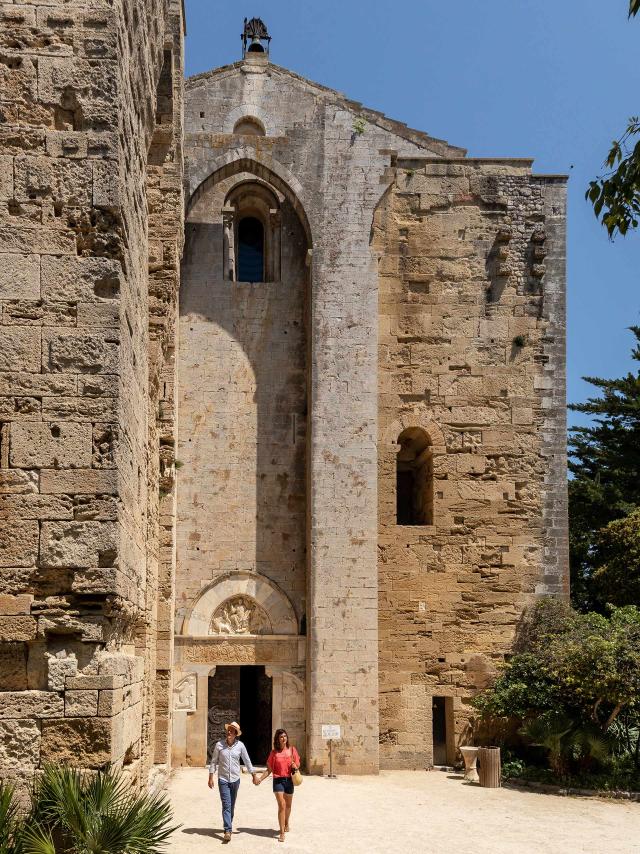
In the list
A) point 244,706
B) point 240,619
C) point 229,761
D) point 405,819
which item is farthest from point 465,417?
point 229,761

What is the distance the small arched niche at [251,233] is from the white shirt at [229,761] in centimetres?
919

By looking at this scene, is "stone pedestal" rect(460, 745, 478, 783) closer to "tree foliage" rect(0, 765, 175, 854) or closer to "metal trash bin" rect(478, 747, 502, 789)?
"metal trash bin" rect(478, 747, 502, 789)

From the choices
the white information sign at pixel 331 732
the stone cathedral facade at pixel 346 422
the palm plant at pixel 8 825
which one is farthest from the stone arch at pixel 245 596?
the palm plant at pixel 8 825

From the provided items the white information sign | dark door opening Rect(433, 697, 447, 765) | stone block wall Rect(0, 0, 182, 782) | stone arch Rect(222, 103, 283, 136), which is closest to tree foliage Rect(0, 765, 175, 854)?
stone block wall Rect(0, 0, 182, 782)

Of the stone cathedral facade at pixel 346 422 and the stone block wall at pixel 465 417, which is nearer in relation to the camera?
the stone cathedral facade at pixel 346 422

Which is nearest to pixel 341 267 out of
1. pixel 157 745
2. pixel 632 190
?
pixel 157 745

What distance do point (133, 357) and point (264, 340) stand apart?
34.6 ft

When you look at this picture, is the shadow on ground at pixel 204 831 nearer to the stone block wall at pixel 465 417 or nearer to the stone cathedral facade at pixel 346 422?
the stone cathedral facade at pixel 346 422

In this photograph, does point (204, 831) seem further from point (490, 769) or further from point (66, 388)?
point (66, 388)

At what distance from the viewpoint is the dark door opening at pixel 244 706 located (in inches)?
695

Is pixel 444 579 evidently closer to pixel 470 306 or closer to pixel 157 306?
pixel 470 306

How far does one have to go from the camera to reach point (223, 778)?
10.2 m

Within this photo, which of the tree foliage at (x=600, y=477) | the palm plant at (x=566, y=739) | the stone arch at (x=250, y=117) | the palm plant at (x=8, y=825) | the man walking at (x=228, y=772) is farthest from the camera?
the tree foliage at (x=600, y=477)

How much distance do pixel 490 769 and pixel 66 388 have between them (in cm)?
1076
